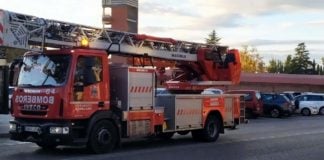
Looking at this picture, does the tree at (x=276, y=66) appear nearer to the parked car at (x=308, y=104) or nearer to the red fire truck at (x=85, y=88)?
the parked car at (x=308, y=104)

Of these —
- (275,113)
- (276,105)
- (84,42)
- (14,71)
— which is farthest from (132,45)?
(275,113)

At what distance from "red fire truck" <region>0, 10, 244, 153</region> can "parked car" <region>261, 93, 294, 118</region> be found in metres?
19.1

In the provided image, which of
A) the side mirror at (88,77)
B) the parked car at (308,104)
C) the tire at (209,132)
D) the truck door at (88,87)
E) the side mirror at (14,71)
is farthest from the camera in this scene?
the parked car at (308,104)

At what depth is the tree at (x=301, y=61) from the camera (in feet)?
423

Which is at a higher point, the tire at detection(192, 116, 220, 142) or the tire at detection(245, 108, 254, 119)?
the tire at detection(192, 116, 220, 142)

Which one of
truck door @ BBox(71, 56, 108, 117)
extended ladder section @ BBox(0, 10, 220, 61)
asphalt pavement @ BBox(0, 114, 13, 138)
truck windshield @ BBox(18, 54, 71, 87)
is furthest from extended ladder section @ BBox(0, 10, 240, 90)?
asphalt pavement @ BBox(0, 114, 13, 138)

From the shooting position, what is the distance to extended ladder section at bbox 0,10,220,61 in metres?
13.7

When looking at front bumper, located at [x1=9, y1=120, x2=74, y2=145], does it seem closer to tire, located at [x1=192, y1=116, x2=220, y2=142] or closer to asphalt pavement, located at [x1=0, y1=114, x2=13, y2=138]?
asphalt pavement, located at [x1=0, y1=114, x2=13, y2=138]

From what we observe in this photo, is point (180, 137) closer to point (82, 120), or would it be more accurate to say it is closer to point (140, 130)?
point (140, 130)

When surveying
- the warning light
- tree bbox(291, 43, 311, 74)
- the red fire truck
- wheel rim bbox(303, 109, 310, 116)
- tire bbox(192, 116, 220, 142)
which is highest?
tree bbox(291, 43, 311, 74)

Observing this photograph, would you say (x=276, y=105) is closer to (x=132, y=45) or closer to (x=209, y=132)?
(x=209, y=132)

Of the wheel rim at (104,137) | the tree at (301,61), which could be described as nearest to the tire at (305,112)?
the wheel rim at (104,137)

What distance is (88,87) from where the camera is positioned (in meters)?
14.3

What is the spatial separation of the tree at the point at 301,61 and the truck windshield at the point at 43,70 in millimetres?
117585
